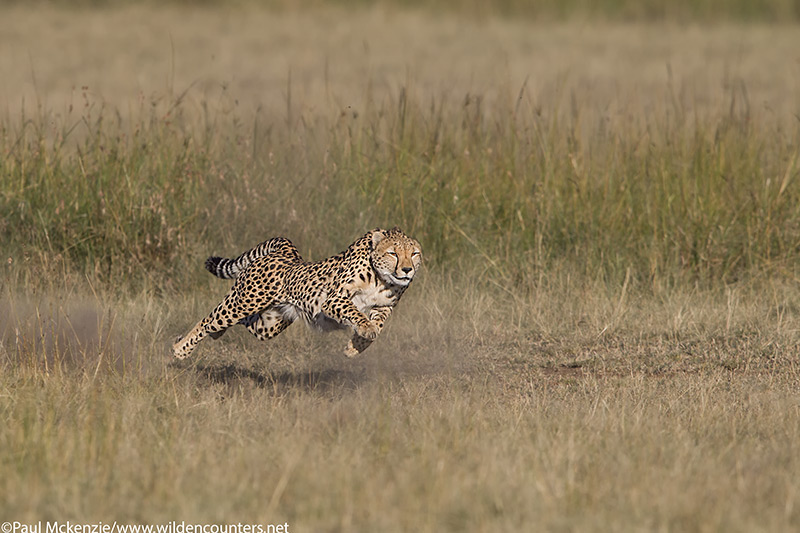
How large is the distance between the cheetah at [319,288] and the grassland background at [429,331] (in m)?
0.29

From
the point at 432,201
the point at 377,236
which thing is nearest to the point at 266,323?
the point at 377,236

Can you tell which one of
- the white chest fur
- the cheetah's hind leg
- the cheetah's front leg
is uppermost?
the white chest fur

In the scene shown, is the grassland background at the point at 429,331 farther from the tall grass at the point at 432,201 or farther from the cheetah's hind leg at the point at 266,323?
the cheetah's hind leg at the point at 266,323

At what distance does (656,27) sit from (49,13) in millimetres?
10239

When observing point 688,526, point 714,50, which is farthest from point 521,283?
point 714,50

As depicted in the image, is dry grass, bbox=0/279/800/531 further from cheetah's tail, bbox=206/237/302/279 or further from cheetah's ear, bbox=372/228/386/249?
cheetah's ear, bbox=372/228/386/249

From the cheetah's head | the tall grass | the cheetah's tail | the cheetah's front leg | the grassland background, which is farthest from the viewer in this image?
the tall grass

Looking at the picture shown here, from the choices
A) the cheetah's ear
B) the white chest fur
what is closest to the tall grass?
the white chest fur

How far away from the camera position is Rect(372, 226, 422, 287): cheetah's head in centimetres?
554

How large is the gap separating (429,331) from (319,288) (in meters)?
1.31

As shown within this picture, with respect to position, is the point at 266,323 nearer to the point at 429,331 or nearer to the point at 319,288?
the point at 319,288

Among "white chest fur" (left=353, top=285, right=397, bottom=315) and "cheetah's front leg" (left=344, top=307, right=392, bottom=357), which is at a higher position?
"white chest fur" (left=353, top=285, right=397, bottom=315)

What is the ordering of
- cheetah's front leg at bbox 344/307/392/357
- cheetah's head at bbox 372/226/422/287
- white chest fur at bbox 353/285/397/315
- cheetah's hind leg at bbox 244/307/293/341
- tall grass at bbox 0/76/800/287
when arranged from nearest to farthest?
cheetah's head at bbox 372/226/422/287, cheetah's front leg at bbox 344/307/392/357, white chest fur at bbox 353/285/397/315, cheetah's hind leg at bbox 244/307/293/341, tall grass at bbox 0/76/800/287

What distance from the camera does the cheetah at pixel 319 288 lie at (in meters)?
5.62
